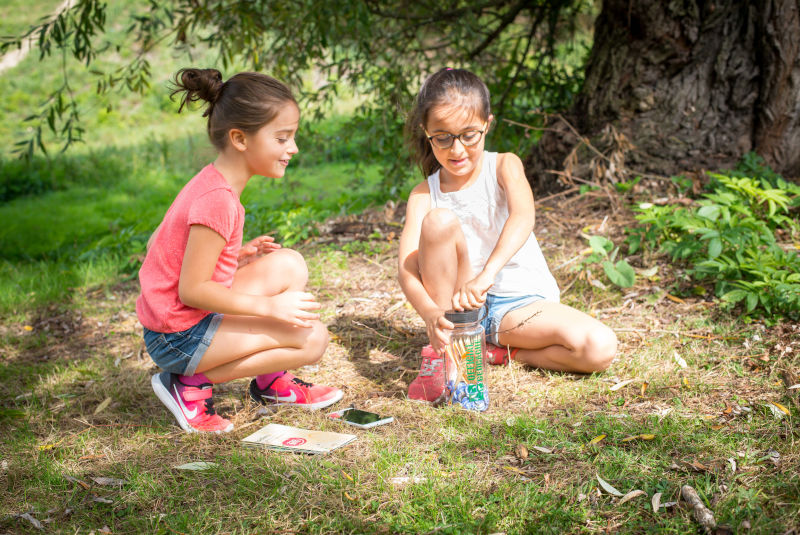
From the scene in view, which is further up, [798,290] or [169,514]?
[798,290]

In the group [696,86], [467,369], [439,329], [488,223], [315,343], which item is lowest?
[467,369]

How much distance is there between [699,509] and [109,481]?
192cm

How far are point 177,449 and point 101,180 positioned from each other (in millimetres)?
6904

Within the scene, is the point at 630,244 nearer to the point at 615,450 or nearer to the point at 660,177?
the point at 660,177

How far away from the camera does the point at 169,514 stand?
2066 mm

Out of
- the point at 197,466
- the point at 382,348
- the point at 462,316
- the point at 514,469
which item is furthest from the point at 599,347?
the point at 197,466

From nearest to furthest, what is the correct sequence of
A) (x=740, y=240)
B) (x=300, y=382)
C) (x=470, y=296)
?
(x=470, y=296), (x=300, y=382), (x=740, y=240)

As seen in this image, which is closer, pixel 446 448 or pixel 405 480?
pixel 405 480

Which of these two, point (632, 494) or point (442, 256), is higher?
point (442, 256)

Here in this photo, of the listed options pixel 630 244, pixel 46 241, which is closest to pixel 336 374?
pixel 630 244

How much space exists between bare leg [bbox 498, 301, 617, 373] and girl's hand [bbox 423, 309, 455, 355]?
47 cm

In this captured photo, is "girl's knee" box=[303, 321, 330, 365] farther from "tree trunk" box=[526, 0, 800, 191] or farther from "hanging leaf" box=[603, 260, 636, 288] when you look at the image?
"tree trunk" box=[526, 0, 800, 191]

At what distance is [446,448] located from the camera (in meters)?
2.33

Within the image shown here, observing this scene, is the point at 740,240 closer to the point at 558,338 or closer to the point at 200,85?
the point at 558,338
